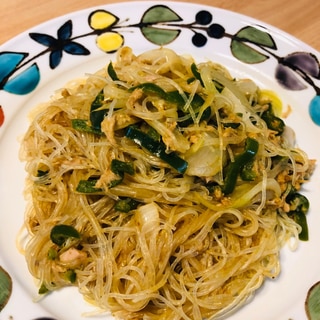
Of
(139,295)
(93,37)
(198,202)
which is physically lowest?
(139,295)

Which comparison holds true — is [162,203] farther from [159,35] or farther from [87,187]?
[159,35]

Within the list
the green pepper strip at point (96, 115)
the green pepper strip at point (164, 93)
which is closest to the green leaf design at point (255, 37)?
the green pepper strip at point (164, 93)

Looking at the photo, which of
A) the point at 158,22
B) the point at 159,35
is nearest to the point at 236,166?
the point at 159,35

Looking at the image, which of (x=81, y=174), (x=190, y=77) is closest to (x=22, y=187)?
(x=81, y=174)

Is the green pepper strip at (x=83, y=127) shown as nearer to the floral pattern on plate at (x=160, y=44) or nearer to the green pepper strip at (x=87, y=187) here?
the green pepper strip at (x=87, y=187)

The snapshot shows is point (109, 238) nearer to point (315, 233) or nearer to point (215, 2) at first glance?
point (315, 233)

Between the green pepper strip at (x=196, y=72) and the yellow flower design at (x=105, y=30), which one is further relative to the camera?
the yellow flower design at (x=105, y=30)

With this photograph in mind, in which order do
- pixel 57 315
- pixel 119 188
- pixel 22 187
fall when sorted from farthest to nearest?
pixel 22 187, pixel 119 188, pixel 57 315
